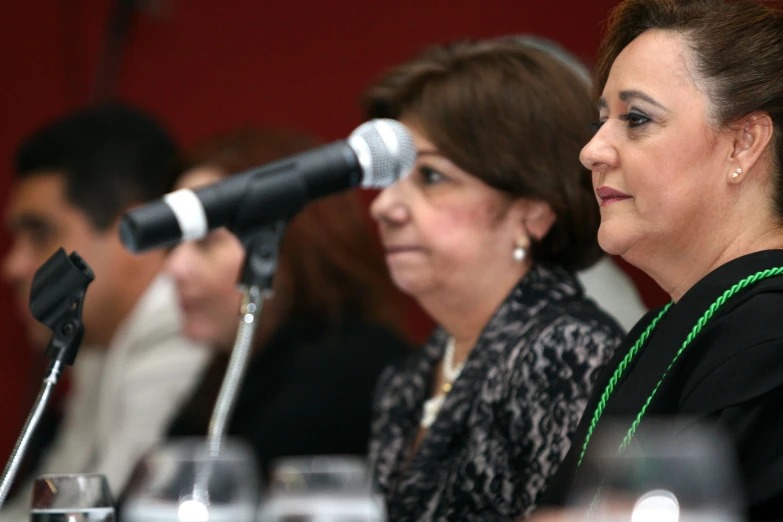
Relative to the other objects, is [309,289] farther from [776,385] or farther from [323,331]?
[776,385]

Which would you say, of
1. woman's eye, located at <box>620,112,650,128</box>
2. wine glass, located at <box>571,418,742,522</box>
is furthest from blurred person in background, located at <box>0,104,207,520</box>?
wine glass, located at <box>571,418,742,522</box>

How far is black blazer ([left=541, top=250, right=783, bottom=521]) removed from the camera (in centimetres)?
102

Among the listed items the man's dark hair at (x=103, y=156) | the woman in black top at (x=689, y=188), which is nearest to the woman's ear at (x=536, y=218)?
the woman in black top at (x=689, y=188)

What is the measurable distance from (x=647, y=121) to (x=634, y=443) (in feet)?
2.48

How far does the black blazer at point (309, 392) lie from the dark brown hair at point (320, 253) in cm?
5

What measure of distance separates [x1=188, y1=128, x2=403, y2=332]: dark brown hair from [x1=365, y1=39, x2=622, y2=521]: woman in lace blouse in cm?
64

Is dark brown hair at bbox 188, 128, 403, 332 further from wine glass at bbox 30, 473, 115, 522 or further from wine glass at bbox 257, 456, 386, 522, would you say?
wine glass at bbox 257, 456, 386, 522

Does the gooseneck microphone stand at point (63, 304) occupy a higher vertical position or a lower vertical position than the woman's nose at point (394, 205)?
higher

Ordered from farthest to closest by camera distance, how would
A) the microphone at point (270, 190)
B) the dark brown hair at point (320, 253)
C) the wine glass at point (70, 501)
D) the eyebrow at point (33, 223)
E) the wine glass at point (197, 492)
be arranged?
the eyebrow at point (33, 223) → the dark brown hair at point (320, 253) → the microphone at point (270, 190) → the wine glass at point (70, 501) → the wine glass at point (197, 492)

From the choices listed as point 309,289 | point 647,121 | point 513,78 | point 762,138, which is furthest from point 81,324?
point 309,289

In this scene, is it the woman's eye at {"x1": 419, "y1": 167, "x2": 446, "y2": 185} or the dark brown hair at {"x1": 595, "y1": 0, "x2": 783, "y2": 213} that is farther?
the woman's eye at {"x1": 419, "y1": 167, "x2": 446, "y2": 185}

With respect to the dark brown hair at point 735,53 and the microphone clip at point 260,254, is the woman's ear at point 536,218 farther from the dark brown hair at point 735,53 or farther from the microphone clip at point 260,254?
the microphone clip at point 260,254

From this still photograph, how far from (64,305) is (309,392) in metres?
1.26

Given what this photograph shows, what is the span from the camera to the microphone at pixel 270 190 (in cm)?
111
